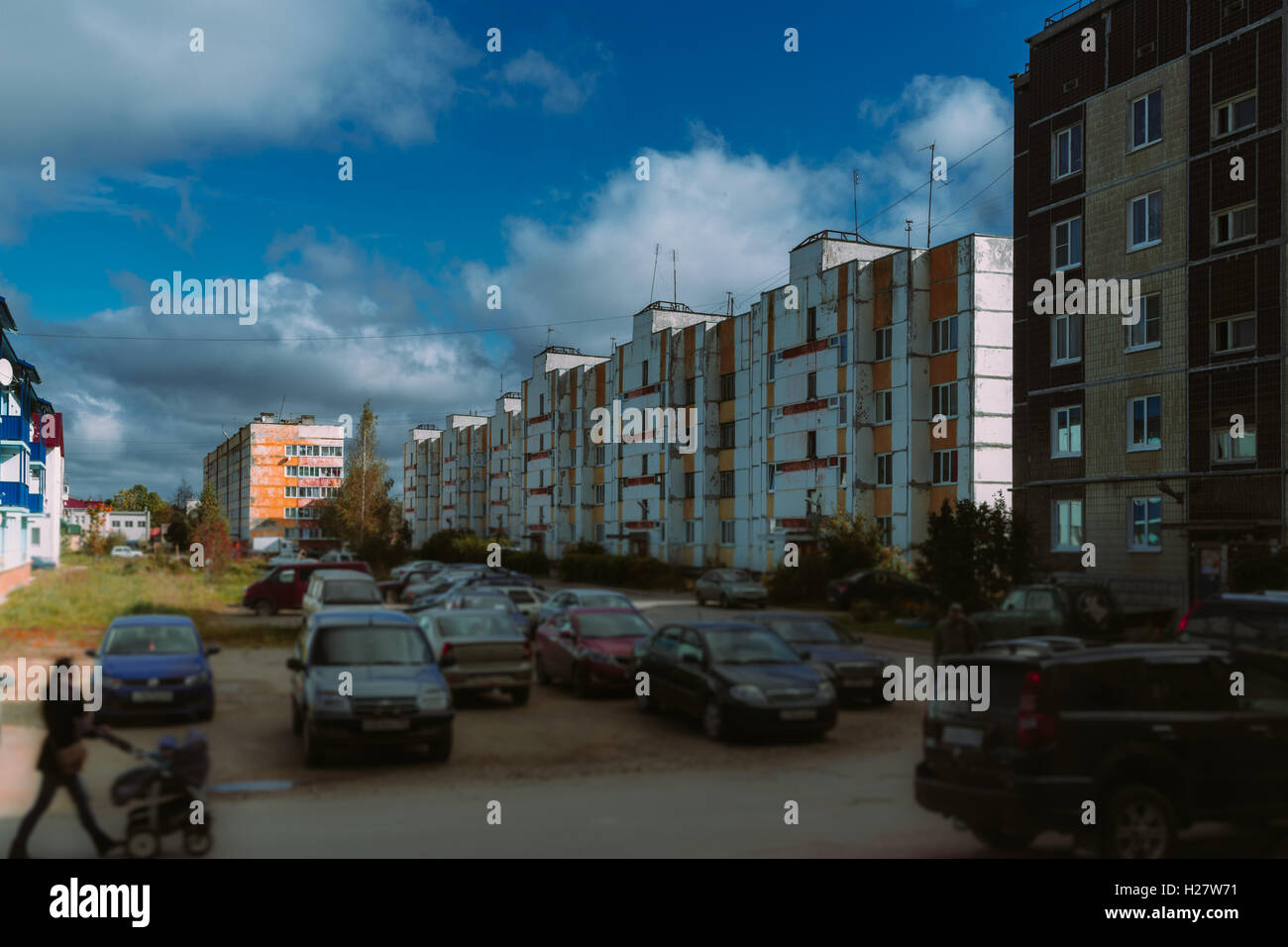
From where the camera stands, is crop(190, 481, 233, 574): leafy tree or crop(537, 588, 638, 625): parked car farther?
crop(190, 481, 233, 574): leafy tree

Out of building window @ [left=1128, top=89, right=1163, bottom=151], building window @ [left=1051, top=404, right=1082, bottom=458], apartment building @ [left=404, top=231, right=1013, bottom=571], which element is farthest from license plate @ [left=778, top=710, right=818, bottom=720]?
apartment building @ [left=404, top=231, right=1013, bottom=571]

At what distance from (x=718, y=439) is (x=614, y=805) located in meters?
47.8

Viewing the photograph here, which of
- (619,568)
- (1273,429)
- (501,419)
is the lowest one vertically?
(619,568)

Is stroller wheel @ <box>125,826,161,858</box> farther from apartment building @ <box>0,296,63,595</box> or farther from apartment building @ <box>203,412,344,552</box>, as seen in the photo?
apartment building @ <box>203,412,344,552</box>

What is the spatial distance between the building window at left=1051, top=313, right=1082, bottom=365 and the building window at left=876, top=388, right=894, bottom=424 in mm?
10505

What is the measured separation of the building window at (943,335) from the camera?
42719 millimetres

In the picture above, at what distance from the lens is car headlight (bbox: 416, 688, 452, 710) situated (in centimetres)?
1200

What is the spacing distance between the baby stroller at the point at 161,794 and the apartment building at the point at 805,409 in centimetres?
3614

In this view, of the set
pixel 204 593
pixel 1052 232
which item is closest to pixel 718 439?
pixel 1052 232

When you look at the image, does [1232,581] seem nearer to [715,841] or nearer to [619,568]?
[715,841]

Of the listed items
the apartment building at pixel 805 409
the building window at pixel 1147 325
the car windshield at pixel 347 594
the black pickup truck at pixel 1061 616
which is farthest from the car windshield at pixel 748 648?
the apartment building at pixel 805 409

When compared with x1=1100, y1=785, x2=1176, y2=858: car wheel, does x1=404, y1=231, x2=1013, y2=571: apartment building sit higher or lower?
higher

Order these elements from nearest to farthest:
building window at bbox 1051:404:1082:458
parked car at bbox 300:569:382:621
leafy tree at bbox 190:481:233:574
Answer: parked car at bbox 300:569:382:621, building window at bbox 1051:404:1082:458, leafy tree at bbox 190:481:233:574
